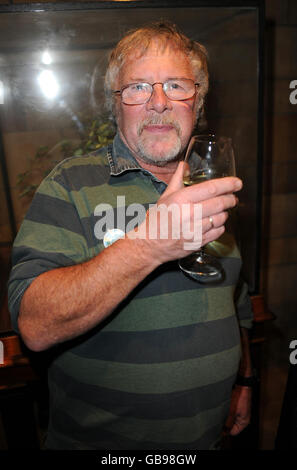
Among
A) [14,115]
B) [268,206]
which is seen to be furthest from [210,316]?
[268,206]

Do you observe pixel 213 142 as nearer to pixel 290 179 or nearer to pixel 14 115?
pixel 14 115

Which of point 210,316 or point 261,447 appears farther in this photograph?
point 261,447

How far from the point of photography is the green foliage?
1767 millimetres

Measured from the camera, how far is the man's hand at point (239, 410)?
1.44 m

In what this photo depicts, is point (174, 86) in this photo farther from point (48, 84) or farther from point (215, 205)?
point (48, 84)

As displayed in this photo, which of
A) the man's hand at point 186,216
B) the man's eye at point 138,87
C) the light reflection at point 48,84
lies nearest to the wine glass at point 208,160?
the man's hand at point 186,216

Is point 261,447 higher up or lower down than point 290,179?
lower down

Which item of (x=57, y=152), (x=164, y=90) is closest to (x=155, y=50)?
(x=164, y=90)

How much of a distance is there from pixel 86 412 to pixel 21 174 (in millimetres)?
1225

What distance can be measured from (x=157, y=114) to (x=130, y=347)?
71 cm

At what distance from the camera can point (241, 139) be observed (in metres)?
1.94

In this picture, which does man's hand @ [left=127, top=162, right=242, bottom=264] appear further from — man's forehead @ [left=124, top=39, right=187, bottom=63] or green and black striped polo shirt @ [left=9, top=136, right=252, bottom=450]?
man's forehead @ [left=124, top=39, right=187, bottom=63]

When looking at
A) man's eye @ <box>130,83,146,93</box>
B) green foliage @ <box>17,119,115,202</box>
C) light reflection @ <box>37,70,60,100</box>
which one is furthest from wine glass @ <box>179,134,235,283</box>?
light reflection @ <box>37,70,60,100</box>

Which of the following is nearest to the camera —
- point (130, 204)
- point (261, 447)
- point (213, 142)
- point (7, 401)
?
point (213, 142)
